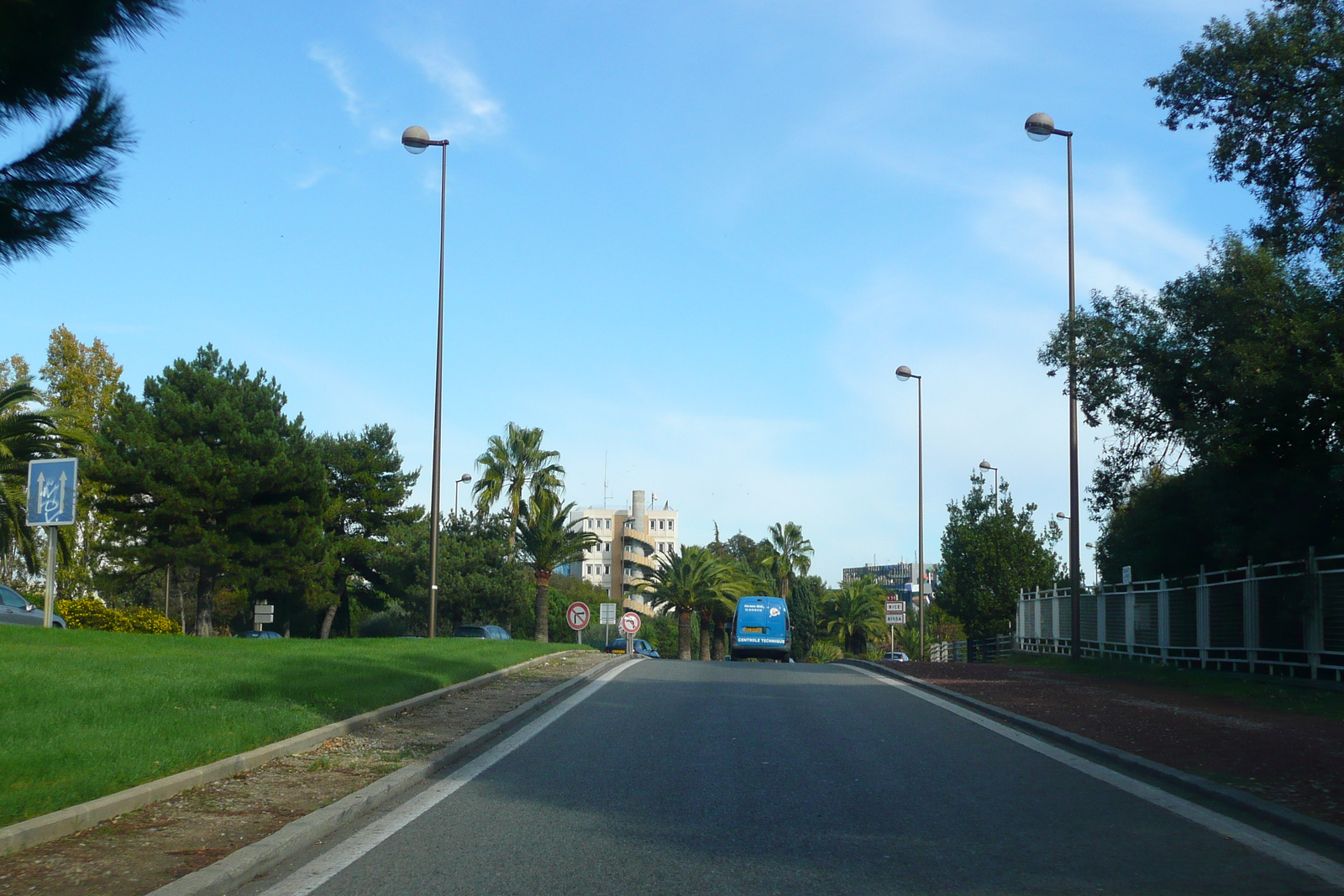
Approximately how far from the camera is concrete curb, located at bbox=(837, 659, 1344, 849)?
667cm

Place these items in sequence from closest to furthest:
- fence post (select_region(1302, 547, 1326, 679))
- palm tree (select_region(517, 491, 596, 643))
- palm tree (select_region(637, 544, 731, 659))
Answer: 1. fence post (select_region(1302, 547, 1326, 679))
2. palm tree (select_region(517, 491, 596, 643))
3. palm tree (select_region(637, 544, 731, 659))

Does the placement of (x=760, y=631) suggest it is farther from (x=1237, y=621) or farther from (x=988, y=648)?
(x=1237, y=621)

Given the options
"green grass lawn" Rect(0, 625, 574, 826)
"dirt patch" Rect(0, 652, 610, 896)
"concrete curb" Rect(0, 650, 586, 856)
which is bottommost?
"dirt patch" Rect(0, 652, 610, 896)

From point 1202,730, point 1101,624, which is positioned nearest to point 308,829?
point 1202,730

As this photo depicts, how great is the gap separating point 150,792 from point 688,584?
52.0 meters

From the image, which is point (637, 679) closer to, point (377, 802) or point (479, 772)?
point (479, 772)

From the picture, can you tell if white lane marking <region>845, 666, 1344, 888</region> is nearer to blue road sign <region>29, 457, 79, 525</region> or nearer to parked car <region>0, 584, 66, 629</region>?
blue road sign <region>29, 457, 79, 525</region>

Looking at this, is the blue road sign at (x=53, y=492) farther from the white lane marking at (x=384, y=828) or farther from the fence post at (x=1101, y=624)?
the fence post at (x=1101, y=624)

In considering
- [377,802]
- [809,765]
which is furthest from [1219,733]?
[377,802]

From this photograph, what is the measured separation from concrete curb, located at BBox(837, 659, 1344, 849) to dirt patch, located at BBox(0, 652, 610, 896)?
574 centimetres

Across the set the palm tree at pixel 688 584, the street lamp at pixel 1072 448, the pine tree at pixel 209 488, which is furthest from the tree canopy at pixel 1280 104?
the palm tree at pixel 688 584

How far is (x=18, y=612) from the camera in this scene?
25.5 m

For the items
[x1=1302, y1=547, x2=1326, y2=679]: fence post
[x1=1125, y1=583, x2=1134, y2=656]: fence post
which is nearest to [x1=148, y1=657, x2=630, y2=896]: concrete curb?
[x1=1302, y1=547, x2=1326, y2=679]: fence post

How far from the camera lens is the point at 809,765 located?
9.42 m
